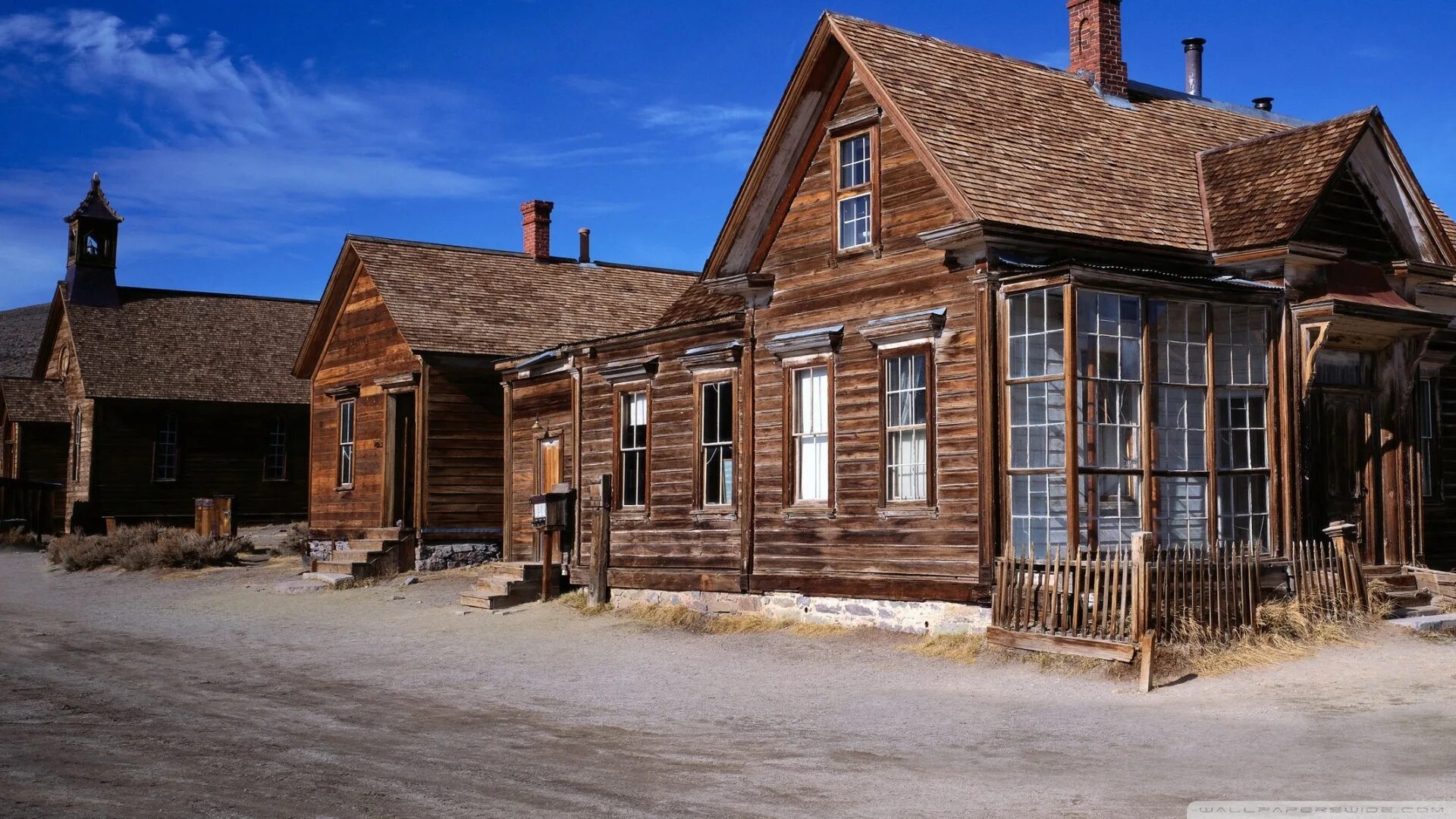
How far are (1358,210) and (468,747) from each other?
41.3 feet

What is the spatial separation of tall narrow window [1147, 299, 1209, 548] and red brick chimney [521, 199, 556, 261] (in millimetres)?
20605

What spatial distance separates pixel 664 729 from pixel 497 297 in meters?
19.8

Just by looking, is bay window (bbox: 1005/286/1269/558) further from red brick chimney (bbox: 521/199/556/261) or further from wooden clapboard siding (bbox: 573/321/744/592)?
red brick chimney (bbox: 521/199/556/261)

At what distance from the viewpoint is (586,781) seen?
8625mm

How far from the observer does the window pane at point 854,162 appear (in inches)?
683

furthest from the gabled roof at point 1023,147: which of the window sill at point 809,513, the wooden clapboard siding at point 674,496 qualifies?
the window sill at point 809,513

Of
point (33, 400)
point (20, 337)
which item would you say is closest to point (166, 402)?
point (33, 400)

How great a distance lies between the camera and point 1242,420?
1575cm

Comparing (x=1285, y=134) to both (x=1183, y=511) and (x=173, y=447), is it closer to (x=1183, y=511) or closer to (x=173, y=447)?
(x=1183, y=511)

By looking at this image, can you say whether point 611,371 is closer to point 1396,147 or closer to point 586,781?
point 1396,147

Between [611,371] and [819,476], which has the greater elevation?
[611,371]

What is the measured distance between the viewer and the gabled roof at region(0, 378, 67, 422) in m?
41.3

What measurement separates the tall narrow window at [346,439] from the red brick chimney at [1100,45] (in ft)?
55.3

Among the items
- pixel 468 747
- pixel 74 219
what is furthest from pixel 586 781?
pixel 74 219
